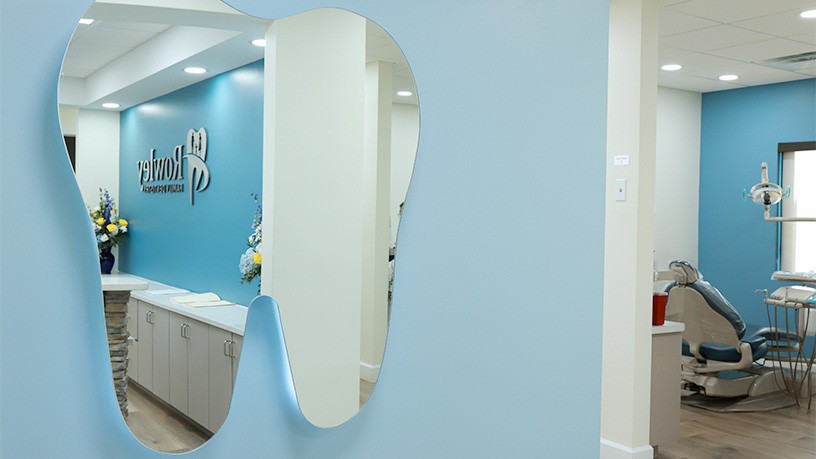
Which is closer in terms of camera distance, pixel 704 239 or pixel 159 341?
pixel 159 341

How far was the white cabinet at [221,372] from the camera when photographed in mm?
1391

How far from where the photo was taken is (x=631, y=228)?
3574 millimetres

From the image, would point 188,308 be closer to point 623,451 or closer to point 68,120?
point 68,120

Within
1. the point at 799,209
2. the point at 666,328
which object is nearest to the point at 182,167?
the point at 666,328

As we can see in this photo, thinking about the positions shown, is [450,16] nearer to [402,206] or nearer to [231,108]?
[402,206]

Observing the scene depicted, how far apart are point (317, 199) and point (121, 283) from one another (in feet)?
1.27

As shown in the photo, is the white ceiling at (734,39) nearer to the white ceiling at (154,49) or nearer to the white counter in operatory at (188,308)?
the white ceiling at (154,49)

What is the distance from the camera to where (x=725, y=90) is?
7.02 m

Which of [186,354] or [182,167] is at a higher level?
[182,167]

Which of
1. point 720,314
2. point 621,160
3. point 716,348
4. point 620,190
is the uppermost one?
point 621,160

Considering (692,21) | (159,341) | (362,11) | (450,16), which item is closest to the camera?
(159,341)

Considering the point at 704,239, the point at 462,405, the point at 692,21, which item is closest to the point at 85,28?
the point at 462,405

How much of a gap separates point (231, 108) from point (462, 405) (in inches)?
34.0

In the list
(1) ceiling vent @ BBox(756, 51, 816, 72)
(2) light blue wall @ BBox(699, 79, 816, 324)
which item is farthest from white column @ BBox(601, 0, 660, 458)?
(2) light blue wall @ BBox(699, 79, 816, 324)
